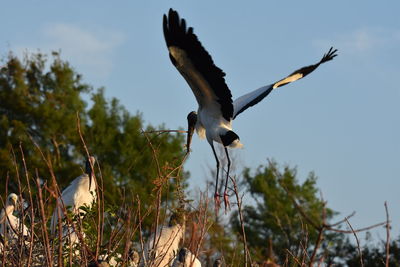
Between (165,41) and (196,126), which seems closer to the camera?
(165,41)

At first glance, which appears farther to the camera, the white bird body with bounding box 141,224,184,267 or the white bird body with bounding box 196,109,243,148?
the white bird body with bounding box 196,109,243,148

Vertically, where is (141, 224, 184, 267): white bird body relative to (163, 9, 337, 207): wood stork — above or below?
below

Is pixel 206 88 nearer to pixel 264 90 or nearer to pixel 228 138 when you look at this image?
pixel 228 138

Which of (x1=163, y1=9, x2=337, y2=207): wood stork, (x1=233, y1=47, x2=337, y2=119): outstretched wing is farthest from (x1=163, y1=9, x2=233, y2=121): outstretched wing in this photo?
(x1=233, y1=47, x2=337, y2=119): outstretched wing

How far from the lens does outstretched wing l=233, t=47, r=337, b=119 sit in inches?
313

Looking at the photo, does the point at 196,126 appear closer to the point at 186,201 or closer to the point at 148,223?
the point at 186,201

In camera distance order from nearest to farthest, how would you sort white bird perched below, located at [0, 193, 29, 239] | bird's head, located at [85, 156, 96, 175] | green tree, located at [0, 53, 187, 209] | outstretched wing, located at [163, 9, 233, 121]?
white bird perched below, located at [0, 193, 29, 239], bird's head, located at [85, 156, 96, 175], outstretched wing, located at [163, 9, 233, 121], green tree, located at [0, 53, 187, 209]

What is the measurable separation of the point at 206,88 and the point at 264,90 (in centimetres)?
125

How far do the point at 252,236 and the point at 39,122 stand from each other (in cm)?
854

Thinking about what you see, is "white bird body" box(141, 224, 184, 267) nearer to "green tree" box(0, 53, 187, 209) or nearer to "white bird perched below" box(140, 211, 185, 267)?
"white bird perched below" box(140, 211, 185, 267)

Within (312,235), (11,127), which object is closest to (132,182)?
(11,127)

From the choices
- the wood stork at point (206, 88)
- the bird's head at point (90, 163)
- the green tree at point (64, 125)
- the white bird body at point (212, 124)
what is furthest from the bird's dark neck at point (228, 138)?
the green tree at point (64, 125)

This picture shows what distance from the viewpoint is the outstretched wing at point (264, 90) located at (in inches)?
313

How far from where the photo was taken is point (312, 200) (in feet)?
109
